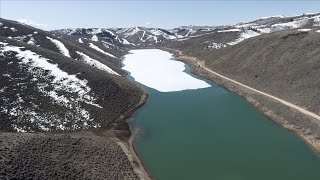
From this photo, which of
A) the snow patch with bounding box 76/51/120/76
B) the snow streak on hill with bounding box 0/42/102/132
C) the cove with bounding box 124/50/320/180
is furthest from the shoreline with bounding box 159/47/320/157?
the snow streak on hill with bounding box 0/42/102/132

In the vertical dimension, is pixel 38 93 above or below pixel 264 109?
above

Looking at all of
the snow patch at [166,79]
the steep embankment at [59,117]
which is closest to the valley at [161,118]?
the steep embankment at [59,117]

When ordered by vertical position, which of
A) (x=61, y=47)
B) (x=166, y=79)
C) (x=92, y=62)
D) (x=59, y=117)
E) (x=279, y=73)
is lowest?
(x=166, y=79)

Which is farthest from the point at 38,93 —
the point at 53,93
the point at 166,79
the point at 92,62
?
the point at 166,79

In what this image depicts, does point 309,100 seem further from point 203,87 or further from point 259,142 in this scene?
point 203,87

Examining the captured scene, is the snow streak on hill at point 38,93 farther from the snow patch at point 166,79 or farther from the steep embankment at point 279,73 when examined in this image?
the steep embankment at point 279,73

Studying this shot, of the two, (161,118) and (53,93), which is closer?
(161,118)

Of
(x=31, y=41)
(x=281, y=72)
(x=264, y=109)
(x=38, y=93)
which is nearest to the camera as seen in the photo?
(x=38, y=93)

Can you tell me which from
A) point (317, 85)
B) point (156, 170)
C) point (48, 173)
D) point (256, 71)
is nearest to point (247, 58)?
point (256, 71)

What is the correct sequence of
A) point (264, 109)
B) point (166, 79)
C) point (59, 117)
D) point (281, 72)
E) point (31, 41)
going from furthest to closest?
point (31, 41) < point (166, 79) < point (281, 72) < point (264, 109) < point (59, 117)

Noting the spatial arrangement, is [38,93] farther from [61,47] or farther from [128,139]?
[61,47]
